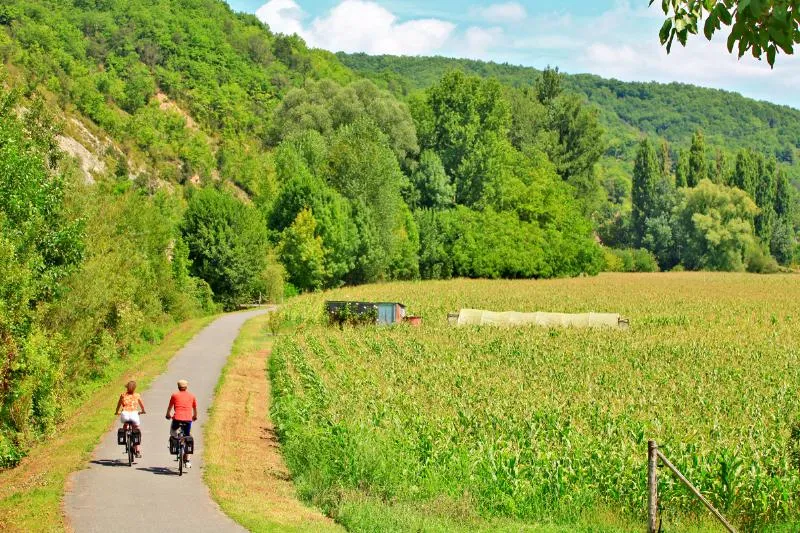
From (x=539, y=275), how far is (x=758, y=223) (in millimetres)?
50938

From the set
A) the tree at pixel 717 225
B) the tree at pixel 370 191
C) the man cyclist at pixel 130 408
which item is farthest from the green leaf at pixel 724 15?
the tree at pixel 717 225

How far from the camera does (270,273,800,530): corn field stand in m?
16.8

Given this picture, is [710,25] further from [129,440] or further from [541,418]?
[541,418]

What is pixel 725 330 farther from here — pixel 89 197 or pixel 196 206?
pixel 196 206

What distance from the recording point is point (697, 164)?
139m

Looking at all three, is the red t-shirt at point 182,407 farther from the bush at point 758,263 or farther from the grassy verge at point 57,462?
the bush at point 758,263

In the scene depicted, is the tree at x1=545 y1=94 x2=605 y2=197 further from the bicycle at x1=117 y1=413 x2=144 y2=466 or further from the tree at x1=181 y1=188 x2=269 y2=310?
the bicycle at x1=117 y1=413 x2=144 y2=466

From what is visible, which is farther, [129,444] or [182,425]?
[129,444]

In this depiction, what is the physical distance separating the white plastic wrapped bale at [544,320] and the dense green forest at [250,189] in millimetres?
15592

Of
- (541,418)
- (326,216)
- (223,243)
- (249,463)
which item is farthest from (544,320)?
(249,463)

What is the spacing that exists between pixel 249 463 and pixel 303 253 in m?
51.3

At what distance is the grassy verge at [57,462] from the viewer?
15.6m

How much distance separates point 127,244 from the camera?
39.6 m

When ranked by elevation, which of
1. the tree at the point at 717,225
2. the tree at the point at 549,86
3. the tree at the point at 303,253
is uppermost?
the tree at the point at 549,86
